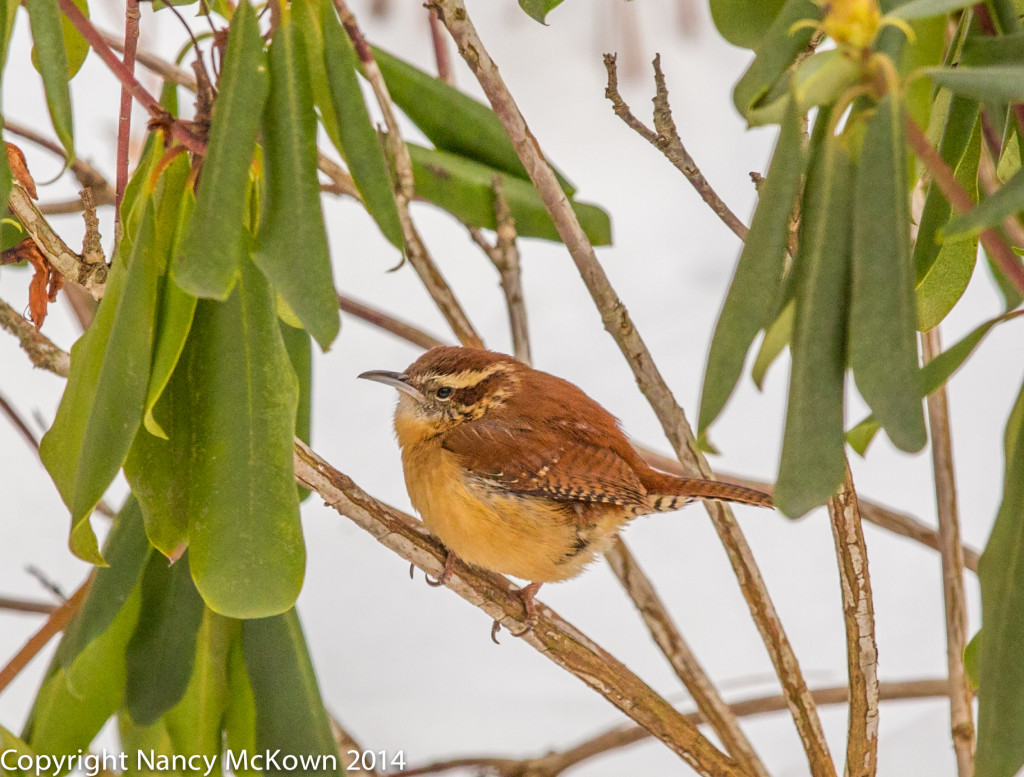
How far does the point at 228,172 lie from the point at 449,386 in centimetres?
152

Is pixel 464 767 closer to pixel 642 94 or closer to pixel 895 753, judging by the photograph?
pixel 895 753

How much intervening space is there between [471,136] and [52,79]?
4.74 ft

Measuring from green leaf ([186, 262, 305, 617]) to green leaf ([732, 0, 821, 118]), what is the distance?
0.71 meters

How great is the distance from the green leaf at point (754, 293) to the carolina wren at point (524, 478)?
1.24 meters

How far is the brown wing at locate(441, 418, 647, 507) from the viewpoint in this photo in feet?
8.34

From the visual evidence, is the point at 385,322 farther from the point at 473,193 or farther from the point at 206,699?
the point at 206,699

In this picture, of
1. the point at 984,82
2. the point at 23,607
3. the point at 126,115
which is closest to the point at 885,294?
the point at 984,82

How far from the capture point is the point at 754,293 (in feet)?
3.90

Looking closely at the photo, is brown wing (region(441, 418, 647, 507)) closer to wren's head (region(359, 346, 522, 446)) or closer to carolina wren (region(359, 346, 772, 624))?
carolina wren (region(359, 346, 772, 624))

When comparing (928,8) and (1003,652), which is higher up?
(928,8)

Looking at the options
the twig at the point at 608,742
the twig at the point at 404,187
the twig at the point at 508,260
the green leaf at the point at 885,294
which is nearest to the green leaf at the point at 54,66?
the twig at the point at 404,187

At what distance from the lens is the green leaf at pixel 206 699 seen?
205cm

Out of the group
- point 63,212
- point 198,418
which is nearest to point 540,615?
point 198,418

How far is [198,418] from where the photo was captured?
1.58 m
